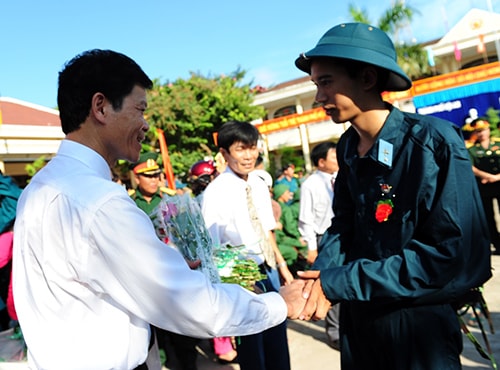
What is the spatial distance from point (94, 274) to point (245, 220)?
2015mm

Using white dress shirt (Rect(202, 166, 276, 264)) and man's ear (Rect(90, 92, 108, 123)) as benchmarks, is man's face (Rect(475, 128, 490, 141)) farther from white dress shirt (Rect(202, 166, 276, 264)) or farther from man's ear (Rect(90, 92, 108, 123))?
man's ear (Rect(90, 92, 108, 123))

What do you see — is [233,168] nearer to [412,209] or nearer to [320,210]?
[320,210]

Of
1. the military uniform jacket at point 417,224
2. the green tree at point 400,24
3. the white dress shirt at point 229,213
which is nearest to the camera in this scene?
the military uniform jacket at point 417,224

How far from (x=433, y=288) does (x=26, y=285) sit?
4.52 feet

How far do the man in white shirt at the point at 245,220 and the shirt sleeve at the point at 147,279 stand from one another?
1511mm

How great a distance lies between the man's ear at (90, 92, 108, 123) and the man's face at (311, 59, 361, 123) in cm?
88

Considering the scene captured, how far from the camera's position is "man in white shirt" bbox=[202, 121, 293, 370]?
304cm

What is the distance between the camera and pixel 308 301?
6.15 feet

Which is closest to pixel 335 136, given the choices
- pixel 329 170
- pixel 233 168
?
pixel 329 170

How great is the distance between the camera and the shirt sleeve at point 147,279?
1.21m

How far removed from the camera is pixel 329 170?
15.1 ft

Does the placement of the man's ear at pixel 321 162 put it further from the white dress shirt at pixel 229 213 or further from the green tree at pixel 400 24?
the green tree at pixel 400 24

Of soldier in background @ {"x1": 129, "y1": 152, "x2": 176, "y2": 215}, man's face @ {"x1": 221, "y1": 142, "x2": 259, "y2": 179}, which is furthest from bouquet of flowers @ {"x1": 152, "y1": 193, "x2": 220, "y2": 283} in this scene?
soldier in background @ {"x1": 129, "y1": 152, "x2": 176, "y2": 215}

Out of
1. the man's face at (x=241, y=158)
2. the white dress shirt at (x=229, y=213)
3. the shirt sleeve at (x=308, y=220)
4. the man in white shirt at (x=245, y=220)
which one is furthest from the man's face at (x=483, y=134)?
the white dress shirt at (x=229, y=213)
